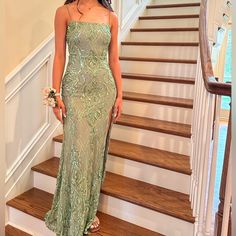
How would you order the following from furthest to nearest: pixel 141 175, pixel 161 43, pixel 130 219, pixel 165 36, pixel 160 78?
1. pixel 165 36
2. pixel 161 43
3. pixel 160 78
4. pixel 141 175
5. pixel 130 219

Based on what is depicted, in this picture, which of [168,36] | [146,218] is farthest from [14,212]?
[168,36]

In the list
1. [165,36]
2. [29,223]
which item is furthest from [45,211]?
[165,36]

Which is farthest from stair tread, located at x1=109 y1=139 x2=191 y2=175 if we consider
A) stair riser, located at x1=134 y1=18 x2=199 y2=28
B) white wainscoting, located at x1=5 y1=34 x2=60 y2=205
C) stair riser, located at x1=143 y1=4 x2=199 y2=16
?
stair riser, located at x1=143 y1=4 x2=199 y2=16

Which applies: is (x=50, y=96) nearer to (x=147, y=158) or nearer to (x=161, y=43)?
(x=147, y=158)

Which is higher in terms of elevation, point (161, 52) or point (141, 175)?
point (161, 52)

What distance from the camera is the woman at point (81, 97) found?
1655 millimetres

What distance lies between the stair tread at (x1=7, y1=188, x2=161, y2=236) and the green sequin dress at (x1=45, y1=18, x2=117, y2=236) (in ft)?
0.59

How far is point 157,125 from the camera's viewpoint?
95.0 inches

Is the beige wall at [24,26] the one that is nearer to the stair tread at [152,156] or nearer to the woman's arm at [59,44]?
the woman's arm at [59,44]

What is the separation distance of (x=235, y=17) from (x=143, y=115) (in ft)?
6.99

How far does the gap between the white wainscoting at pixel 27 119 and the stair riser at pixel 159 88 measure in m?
0.95

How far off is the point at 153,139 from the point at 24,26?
1345 mm

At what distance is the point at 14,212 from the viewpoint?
83.7 inches

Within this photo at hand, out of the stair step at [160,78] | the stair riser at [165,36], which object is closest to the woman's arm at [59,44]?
the stair step at [160,78]
